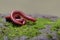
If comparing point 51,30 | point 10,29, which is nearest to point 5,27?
point 10,29

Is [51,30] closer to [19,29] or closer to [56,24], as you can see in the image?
[56,24]

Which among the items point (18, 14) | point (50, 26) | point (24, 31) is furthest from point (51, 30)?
point (18, 14)

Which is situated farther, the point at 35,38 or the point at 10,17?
the point at 10,17

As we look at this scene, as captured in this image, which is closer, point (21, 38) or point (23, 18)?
point (21, 38)

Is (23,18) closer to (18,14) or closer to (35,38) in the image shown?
(18,14)

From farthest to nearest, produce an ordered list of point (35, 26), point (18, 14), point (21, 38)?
point (18, 14) → point (35, 26) → point (21, 38)

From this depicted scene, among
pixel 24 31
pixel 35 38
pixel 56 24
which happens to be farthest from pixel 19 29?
pixel 56 24

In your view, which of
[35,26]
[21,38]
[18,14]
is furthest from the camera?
[18,14]
